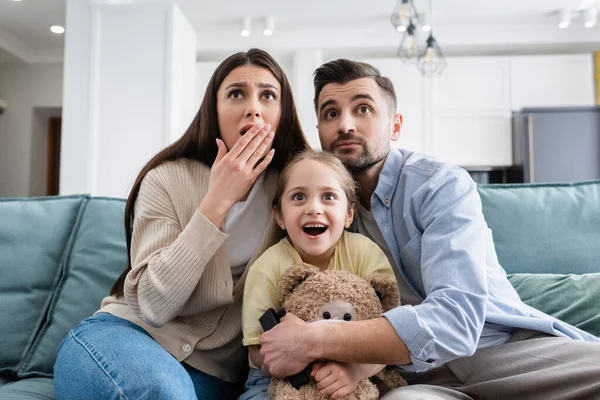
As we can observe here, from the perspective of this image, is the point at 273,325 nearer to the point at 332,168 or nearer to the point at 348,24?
the point at 332,168

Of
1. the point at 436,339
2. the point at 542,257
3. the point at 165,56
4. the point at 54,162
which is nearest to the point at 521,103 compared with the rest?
the point at 165,56

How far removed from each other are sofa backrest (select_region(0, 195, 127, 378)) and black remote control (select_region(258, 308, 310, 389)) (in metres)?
0.65

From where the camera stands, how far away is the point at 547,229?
1.57 metres

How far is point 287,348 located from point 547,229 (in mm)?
994

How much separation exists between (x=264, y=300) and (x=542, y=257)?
915mm

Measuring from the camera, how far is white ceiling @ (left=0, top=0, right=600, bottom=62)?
190 inches

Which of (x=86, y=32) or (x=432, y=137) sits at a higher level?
(x=86, y=32)

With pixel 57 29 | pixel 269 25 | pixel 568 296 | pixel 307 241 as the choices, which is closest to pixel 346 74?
pixel 307 241

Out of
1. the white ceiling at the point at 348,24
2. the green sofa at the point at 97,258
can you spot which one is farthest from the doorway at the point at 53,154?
the green sofa at the point at 97,258

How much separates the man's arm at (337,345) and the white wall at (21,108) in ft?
20.8

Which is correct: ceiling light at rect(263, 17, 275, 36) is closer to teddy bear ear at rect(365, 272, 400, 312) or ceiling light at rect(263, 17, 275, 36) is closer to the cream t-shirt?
the cream t-shirt

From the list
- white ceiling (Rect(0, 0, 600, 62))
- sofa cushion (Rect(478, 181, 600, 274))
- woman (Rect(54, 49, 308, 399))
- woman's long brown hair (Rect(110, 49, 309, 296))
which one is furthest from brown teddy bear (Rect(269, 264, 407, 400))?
white ceiling (Rect(0, 0, 600, 62))

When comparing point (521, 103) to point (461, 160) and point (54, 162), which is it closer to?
point (461, 160)

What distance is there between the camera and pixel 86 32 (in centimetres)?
462
